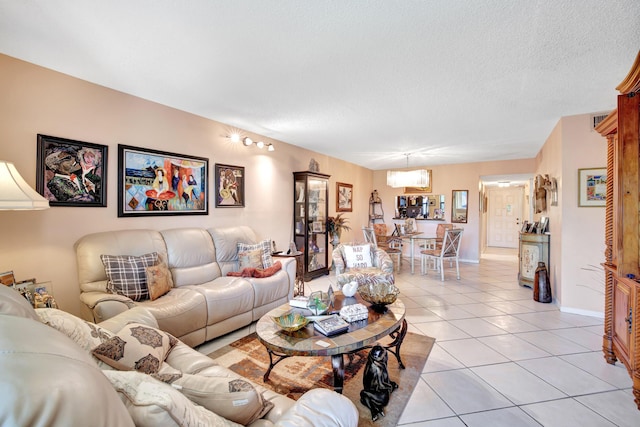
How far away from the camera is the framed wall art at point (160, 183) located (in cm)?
289

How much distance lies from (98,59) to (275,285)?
2.59 m

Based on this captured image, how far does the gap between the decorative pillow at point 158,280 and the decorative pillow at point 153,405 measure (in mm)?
1831

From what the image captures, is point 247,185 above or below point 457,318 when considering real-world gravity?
above

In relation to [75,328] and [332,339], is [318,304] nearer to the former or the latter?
[332,339]

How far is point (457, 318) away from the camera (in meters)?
3.38

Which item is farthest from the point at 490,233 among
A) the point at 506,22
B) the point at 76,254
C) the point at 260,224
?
the point at 76,254

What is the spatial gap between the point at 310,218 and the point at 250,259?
1.91m

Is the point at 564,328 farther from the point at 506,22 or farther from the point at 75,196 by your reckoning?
the point at 75,196

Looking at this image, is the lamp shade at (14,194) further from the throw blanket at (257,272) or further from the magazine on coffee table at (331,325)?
the magazine on coffee table at (331,325)

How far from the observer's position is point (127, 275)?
2.45 metres

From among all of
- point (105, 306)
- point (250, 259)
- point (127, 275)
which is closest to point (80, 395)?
point (105, 306)

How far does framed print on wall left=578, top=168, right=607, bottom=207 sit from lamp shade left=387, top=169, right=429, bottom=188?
7.31 feet

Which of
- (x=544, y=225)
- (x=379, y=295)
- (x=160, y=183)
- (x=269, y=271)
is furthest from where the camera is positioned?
(x=544, y=225)

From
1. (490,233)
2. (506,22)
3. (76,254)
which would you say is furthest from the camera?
(490,233)
